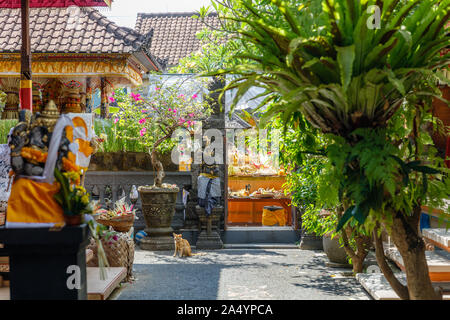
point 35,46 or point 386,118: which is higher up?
point 35,46

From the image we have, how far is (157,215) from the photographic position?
9.73 m

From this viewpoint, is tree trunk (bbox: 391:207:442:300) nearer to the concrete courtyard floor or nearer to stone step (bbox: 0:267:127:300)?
the concrete courtyard floor

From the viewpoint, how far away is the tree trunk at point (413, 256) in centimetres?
252

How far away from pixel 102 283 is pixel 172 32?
69.7ft

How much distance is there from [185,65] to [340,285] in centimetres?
1324

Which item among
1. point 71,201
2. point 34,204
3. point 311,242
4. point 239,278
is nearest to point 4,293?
point 34,204

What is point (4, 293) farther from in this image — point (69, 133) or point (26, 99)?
point (69, 133)

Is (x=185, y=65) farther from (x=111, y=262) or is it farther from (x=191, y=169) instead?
(x=111, y=262)

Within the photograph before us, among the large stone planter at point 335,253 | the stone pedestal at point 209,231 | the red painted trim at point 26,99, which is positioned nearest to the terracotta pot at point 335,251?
the large stone planter at point 335,253

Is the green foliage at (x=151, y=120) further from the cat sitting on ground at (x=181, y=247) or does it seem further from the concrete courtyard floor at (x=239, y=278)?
the concrete courtyard floor at (x=239, y=278)

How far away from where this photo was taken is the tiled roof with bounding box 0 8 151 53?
30.6 ft

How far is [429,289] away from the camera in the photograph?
8.29 ft

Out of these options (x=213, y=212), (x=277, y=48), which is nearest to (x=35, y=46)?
(x=213, y=212)

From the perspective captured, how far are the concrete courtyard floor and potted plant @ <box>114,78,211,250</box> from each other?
0.58 meters
